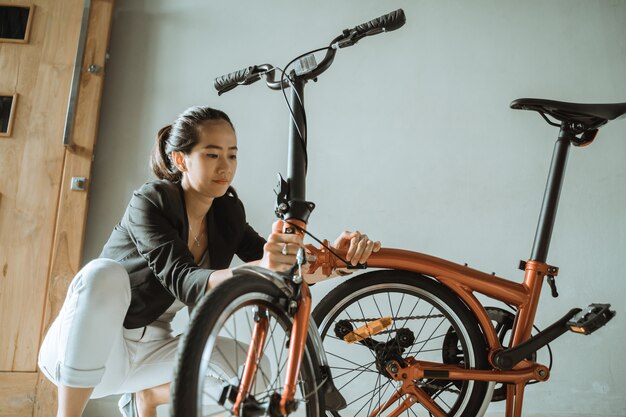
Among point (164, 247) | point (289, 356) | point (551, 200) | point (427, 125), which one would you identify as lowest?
point (289, 356)

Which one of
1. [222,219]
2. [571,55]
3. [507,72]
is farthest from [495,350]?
[571,55]

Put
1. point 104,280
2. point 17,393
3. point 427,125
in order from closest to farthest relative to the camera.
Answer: point 104,280 < point 17,393 < point 427,125

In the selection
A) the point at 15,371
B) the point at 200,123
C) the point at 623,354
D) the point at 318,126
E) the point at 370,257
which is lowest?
the point at 15,371

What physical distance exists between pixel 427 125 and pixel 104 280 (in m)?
1.31

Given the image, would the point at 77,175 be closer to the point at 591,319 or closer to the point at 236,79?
the point at 236,79

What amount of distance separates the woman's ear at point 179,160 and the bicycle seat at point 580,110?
32.9 inches

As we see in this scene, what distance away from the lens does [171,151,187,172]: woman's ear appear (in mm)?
1297

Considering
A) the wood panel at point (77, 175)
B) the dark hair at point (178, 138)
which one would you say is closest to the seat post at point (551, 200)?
the dark hair at point (178, 138)

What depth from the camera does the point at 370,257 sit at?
3.85 feet

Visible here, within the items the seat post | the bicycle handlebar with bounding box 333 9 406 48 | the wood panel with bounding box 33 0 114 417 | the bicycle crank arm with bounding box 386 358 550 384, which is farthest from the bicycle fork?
the wood panel with bounding box 33 0 114 417

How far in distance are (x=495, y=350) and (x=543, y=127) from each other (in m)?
1.09

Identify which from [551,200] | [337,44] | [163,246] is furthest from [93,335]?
[551,200]

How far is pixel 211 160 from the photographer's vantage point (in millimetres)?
1251

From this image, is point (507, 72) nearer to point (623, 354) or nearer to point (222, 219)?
point (623, 354)
